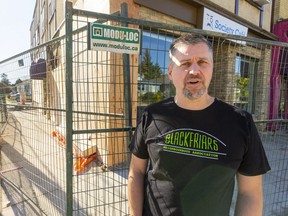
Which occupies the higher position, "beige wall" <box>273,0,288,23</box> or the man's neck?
"beige wall" <box>273,0,288,23</box>

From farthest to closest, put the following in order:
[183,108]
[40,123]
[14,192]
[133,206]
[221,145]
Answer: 1. [14,192]
2. [40,123]
3. [133,206]
4. [183,108]
5. [221,145]

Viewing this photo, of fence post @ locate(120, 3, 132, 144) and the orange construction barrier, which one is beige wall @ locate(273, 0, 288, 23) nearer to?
the orange construction barrier

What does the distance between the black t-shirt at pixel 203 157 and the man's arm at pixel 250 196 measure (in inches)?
2.3

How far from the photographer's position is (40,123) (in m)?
3.54

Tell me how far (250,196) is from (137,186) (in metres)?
0.73

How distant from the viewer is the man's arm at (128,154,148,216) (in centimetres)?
165

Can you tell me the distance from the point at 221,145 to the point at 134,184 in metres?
0.67

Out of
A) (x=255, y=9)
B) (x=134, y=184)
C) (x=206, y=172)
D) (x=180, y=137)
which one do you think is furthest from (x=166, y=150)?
(x=255, y=9)

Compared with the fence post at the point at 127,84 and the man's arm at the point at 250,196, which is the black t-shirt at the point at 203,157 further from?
the fence post at the point at 127,84

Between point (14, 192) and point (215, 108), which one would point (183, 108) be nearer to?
point (215, 108)

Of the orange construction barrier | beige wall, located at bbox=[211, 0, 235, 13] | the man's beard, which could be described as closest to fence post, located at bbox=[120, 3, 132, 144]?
the orange construction barrier

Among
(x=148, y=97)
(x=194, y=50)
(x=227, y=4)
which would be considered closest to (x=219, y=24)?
(x=227, y=4)

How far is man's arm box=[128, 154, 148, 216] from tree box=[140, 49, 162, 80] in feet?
3.10

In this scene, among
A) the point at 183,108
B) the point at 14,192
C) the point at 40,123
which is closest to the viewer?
the point at 183,108
